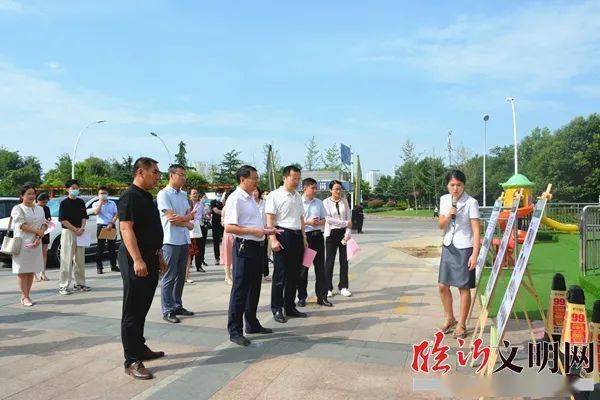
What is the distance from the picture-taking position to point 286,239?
233 inches

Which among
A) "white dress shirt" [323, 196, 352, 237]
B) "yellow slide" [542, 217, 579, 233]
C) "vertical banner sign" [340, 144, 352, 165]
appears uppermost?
"vertical banner sign" [340, 144, 352, 165]

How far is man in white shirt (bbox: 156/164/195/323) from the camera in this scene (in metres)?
5.84

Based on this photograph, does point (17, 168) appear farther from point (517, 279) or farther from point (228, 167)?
point (517, 279)

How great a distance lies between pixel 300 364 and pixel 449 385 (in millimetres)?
1626

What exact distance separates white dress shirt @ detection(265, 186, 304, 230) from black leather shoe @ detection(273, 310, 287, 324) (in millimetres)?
1049

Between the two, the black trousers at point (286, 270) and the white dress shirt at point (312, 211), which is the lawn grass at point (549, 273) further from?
the white dress shirt at point (312, 211)

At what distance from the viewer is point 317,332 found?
534cm

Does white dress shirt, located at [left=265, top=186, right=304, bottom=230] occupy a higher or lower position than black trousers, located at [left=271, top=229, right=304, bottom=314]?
higher

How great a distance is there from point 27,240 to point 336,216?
4412 millimetres

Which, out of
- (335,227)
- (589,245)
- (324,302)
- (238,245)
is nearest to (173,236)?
(238,245)

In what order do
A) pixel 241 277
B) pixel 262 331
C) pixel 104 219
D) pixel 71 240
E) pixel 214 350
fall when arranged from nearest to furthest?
pixel 214 350, pixel 241 277, pixel 262 331, pixel 71 240, pixel 104 219

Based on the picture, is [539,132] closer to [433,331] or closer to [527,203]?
[527,203]

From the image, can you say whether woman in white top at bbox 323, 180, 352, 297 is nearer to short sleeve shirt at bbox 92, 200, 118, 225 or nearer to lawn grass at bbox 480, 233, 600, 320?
lawn grass at bbox 480, 233, 600, 320

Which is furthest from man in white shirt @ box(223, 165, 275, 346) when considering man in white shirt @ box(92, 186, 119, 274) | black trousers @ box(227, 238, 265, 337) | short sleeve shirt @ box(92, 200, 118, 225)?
short sleeve shirt @ box(92, 200, 118, 225)
